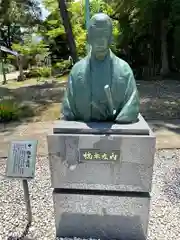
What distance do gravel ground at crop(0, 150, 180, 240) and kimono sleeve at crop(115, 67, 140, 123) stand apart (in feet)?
3.62

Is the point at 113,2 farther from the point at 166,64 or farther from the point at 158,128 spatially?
the point at 158,128

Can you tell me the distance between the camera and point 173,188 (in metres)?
3.54

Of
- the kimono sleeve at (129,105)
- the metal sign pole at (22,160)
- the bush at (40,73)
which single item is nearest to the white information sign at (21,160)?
the metal sign pole at (22,160)

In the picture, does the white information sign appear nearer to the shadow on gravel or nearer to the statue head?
the statue head

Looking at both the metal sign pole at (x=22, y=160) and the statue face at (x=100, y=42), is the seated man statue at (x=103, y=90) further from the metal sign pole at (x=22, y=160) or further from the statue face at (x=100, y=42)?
the metal sign pole at (x=22, y=160)

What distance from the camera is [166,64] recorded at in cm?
1341

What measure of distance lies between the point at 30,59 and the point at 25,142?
721 inches

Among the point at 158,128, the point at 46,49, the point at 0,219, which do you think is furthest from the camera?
the point at 46,49

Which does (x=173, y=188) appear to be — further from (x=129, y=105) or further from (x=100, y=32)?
(x=100, y=32)

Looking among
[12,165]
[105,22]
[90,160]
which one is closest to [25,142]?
[12,165]

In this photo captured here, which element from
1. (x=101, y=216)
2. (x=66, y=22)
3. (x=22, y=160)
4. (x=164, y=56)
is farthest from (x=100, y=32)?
(x=164, y=56)

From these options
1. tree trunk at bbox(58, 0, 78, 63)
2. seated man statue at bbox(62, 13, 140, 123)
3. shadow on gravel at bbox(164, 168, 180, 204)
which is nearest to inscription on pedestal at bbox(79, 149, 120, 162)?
seated man statue at bbox(62, 13, 140, 123)

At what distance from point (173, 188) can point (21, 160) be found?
1909 millimetres

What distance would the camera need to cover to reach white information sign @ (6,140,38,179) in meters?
2.51
